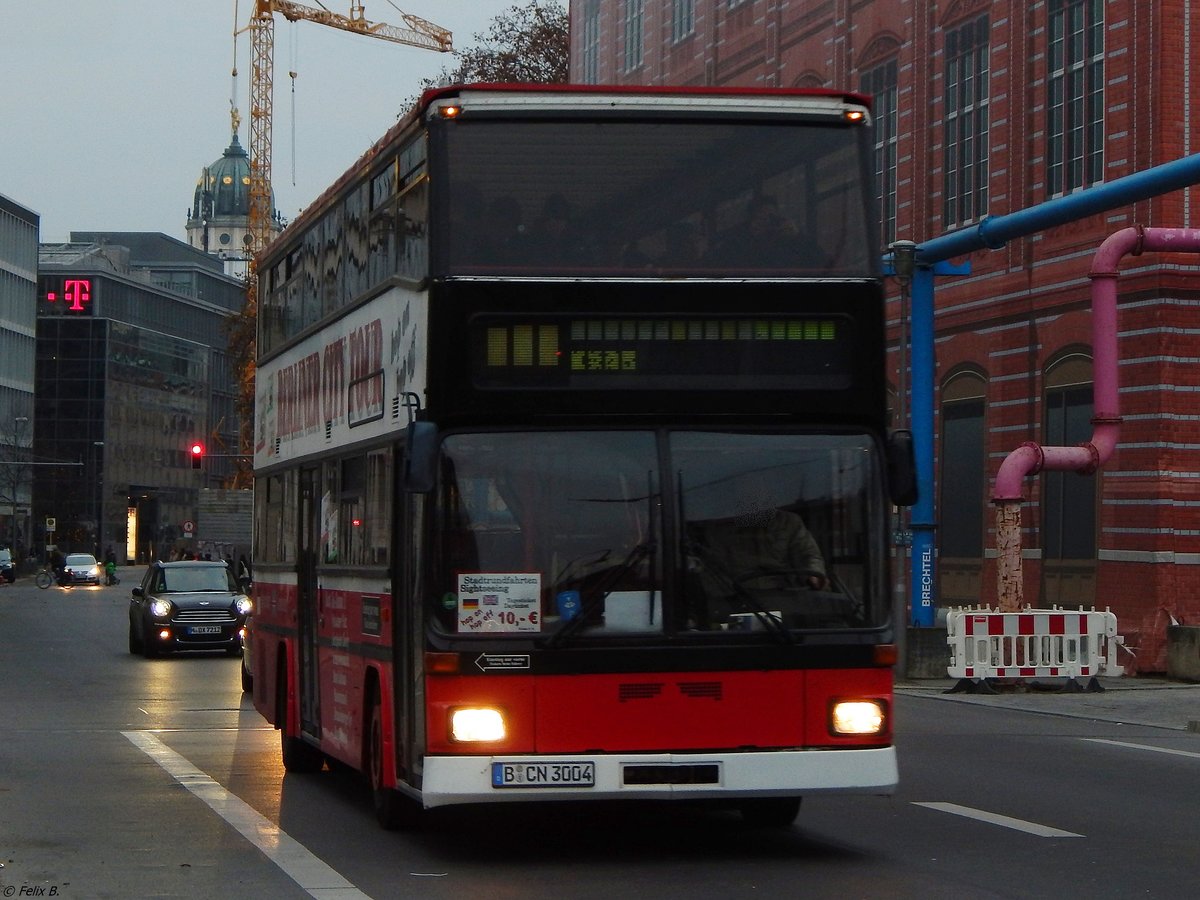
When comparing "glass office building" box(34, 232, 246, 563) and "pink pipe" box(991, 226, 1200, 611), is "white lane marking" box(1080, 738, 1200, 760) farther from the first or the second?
"glass office building" box(34, 232, 246, 563)

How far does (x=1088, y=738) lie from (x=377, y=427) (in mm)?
10065

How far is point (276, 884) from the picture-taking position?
34.0 feet

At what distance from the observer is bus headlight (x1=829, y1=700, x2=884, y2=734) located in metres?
11.0

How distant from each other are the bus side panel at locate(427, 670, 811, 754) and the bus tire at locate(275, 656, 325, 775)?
5.31m

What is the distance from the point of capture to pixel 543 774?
10.8m

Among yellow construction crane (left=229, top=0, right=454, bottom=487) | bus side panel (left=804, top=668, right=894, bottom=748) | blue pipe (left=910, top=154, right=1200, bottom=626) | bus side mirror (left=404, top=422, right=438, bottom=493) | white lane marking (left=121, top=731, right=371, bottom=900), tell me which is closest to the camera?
white lane marking (left=121, top=731, right=371, bottom=900)

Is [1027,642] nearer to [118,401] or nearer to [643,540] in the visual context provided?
[643,540]

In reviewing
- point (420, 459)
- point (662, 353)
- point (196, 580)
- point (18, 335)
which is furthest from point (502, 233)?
point (18, 335)

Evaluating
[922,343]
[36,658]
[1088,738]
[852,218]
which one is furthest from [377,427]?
[36,658]

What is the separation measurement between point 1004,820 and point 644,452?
3.53 m

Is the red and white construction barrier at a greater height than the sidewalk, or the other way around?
the red and white construction barrier

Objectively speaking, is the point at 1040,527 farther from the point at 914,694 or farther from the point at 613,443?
the point at 613,443

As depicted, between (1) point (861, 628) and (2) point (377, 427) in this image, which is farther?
(2) point (377, 427)

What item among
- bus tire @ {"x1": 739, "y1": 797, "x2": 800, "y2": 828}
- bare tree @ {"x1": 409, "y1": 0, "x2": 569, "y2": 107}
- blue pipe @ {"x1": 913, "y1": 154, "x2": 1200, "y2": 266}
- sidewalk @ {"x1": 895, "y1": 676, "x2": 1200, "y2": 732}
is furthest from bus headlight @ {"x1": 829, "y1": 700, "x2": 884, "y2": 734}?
bare tree @ {"x1": 409, "y1": 0, "x2": 569, "y2": 107}
